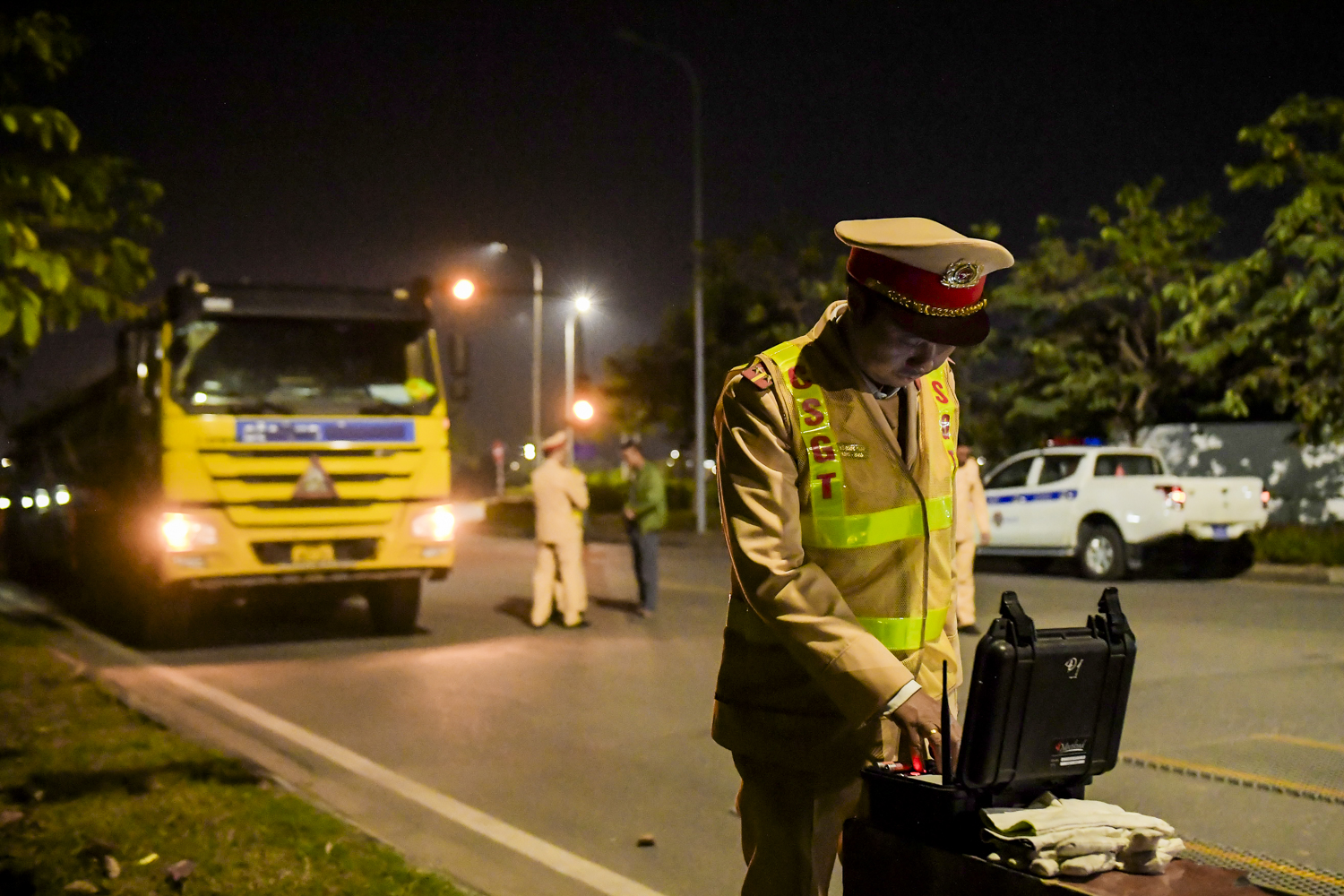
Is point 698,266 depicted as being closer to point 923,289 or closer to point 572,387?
point 572,387

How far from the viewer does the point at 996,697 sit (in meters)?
2.32

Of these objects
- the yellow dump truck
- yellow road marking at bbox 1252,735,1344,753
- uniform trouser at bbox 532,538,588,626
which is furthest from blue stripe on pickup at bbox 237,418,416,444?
yellow road marking at bbox 1252,735,1344,753

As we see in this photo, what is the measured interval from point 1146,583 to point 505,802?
12.2 metres

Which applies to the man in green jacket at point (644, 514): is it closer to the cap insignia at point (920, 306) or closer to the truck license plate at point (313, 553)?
the truck license plate at point (313, 553)

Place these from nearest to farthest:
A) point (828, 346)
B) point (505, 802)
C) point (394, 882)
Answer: point (828, 346) → point (394, 882) → point (505, 802)

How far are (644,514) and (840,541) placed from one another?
410 inches

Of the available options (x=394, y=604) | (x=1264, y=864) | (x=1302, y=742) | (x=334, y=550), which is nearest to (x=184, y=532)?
(x=334, y=550)

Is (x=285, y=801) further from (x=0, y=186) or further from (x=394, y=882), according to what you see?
(x=0, y=186)

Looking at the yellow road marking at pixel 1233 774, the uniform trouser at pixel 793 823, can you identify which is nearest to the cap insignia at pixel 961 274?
the uniform trouser at pixel 793 823

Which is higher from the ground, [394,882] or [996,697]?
[996,697]

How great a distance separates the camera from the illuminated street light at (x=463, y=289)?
2047 centimetres

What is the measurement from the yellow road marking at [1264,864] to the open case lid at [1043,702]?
2673 millimetres

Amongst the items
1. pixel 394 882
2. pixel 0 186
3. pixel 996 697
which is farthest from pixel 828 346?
pixel 0 186

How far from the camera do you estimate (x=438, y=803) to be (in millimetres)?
5965
